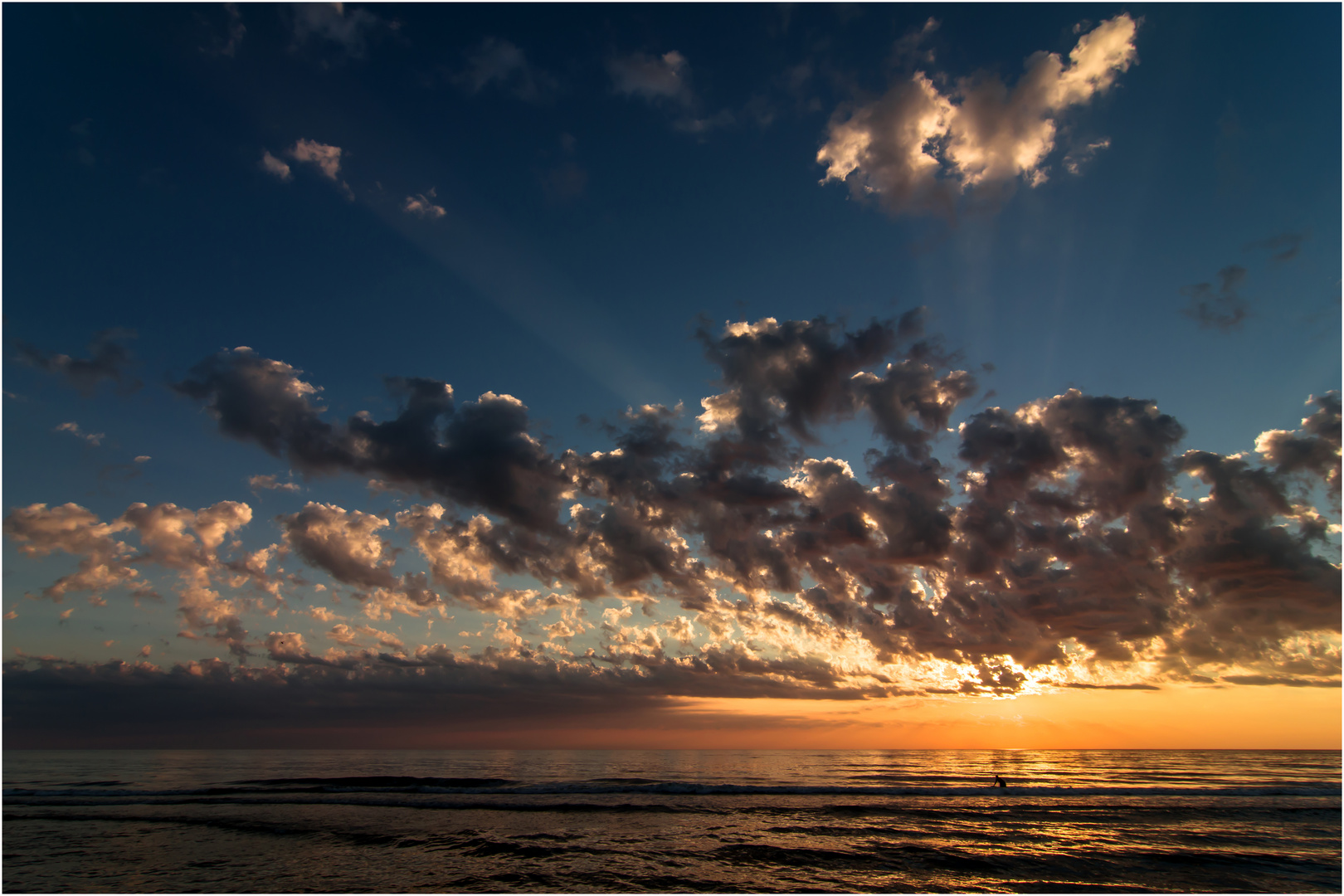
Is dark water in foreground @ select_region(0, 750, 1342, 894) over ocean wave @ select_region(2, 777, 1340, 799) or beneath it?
over

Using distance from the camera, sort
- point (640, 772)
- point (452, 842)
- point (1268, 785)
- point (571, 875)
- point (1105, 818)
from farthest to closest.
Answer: point (640, 772) → point (1268, 785) → point (1105, 818) → point (452, 842) → point (571, 875)

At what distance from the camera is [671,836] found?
36.7 meters

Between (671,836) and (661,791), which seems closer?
(671,836)

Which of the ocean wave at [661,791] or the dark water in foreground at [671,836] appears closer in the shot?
the dark water in foreground at [671,836]

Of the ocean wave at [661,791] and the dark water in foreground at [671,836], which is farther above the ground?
the dark water in foreground at [671,836]

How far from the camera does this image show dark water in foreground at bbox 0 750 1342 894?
27.9 meters

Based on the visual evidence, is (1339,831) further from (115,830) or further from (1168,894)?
(115,830)

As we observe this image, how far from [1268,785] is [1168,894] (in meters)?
64.1

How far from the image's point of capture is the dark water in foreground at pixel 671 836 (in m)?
27.9

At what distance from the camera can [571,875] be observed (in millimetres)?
28016

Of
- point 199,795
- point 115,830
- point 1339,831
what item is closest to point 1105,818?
point 1339,831

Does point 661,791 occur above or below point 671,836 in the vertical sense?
below

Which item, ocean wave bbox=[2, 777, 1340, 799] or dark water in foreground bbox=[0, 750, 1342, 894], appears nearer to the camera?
dark water in foreground bbox=[0, 750, 1342, 894]

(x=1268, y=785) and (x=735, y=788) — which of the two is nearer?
(x=735, y=788)
